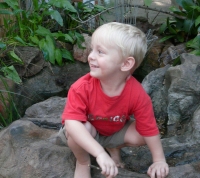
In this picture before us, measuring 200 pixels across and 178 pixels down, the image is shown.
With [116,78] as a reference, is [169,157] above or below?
below

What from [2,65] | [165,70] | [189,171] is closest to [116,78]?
[189,171]

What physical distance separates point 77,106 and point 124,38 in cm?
43

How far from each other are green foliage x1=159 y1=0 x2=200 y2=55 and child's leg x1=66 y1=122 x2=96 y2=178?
7.83 feet

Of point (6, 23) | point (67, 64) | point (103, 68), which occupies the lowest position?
point (67, 64)

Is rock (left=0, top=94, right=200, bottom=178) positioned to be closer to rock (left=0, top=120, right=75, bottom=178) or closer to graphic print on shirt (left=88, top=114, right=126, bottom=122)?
rock (left=0, top=120, right=75, bottom=178)

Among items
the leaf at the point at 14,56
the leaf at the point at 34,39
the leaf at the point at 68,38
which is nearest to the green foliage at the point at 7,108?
the leaf at the point at 14,56

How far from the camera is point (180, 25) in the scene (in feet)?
15.1

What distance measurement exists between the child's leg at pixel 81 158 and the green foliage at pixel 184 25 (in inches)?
94.0

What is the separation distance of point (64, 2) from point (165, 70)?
1.54m

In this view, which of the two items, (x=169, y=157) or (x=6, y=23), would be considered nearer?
(x=169, y=157)

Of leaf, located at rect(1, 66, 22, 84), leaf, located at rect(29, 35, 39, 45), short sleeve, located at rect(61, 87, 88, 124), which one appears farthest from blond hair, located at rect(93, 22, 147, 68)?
leaf, located at rect(29, 35, 39, 45)

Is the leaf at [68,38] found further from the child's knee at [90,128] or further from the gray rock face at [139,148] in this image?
the child's knee at [90,128]

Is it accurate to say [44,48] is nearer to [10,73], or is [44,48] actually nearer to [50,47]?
[50,47]

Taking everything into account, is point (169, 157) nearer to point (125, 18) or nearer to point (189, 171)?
point (189, 171)
